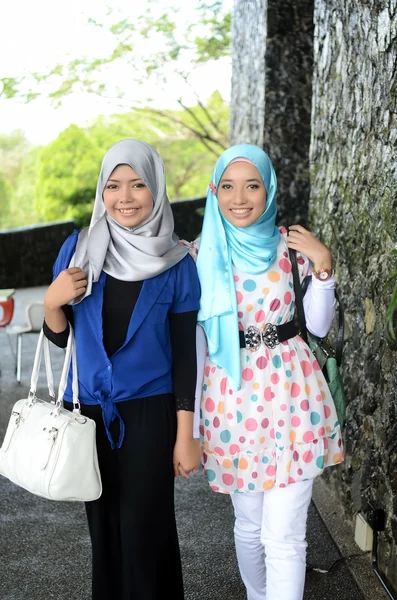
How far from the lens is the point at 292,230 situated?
7.95 feet

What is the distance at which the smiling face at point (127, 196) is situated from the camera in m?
2.07

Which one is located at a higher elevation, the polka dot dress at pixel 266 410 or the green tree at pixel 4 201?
the green tree at pixel 4 201

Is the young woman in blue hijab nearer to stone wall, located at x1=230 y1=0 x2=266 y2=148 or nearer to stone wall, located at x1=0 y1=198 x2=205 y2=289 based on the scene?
stone wall, located at x1=230 y1=0 x2=266 y2=148

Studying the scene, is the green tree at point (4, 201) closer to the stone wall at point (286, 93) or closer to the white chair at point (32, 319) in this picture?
the white chair at point (32, 319)

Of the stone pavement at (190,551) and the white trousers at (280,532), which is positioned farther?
the stone pavement at (190,551)

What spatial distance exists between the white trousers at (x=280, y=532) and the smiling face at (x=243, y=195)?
83 cm

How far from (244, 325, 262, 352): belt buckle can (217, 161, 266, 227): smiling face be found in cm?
33

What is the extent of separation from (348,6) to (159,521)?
2.42 metres

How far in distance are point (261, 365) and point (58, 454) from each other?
684 mm

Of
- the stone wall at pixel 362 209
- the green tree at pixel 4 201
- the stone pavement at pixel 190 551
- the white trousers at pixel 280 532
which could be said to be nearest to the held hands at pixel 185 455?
the white trousers at pixel 280 532

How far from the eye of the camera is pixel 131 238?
6.86ft

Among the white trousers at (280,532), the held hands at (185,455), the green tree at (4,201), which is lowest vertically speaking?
the white trousers at (280,532)

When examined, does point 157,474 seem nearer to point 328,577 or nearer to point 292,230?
point 292,230

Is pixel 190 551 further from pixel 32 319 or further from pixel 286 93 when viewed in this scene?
pixel 286 93
